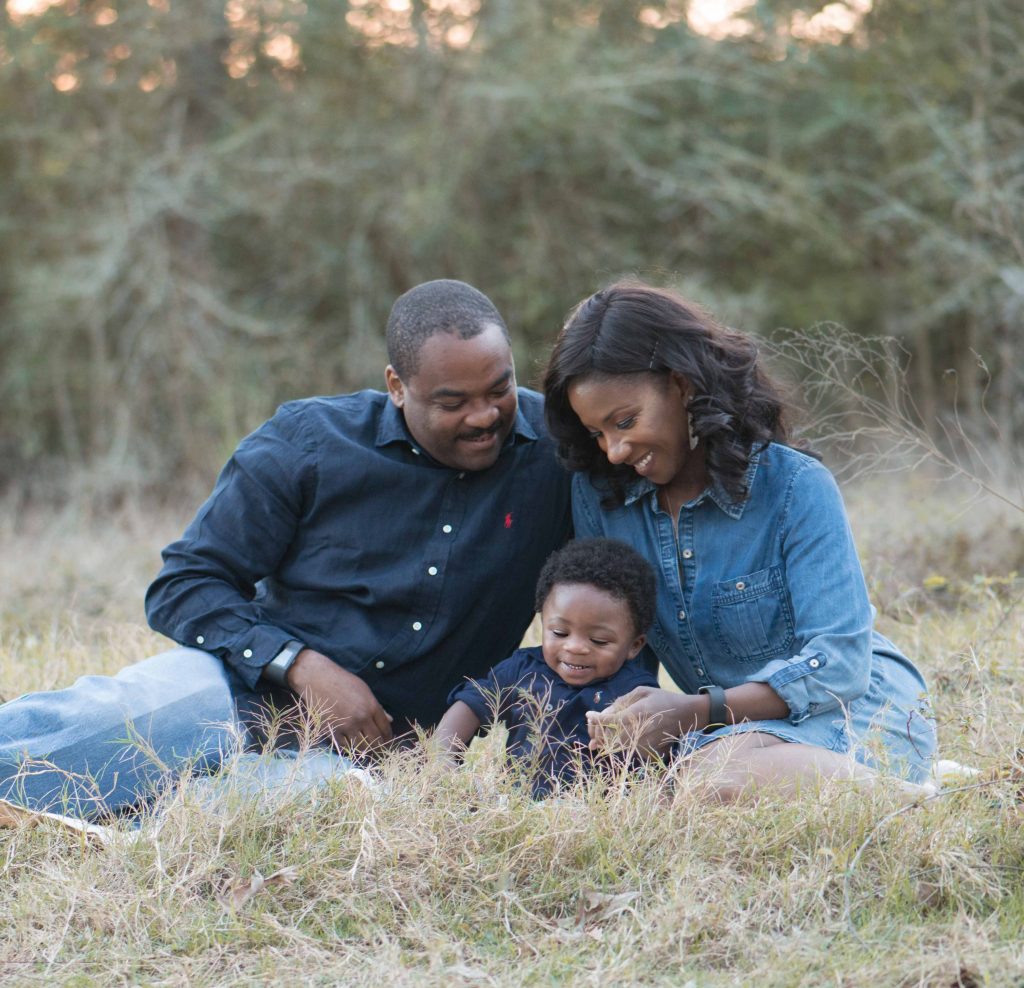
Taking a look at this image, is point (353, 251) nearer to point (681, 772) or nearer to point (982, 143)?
point (982, 143)

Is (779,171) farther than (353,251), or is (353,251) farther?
(353,251)

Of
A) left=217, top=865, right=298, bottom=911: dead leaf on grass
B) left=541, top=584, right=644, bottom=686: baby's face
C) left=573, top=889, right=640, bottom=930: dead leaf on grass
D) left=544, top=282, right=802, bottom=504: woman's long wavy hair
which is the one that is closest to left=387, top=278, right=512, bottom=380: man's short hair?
left=544, top=282, right=802, bottom=504: woman's long wavy hair

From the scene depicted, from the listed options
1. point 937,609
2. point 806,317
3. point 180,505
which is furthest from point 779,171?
point 937,609

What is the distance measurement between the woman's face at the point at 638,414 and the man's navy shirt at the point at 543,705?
24.1 inches

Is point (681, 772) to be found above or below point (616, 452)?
below

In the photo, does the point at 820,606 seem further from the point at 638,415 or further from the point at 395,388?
the point at 395,388

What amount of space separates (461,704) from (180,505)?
664cm

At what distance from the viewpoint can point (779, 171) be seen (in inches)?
412

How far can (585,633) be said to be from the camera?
3707mm

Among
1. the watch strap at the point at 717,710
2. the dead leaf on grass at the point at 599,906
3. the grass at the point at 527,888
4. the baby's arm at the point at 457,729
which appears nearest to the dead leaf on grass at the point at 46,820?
the grass at the point at 527,888

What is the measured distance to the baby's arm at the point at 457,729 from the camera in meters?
3.68

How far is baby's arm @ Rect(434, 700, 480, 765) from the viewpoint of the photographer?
12.1 ft

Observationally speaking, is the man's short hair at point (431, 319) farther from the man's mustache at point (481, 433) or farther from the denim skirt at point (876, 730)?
the denim skirt at point (876, 730)

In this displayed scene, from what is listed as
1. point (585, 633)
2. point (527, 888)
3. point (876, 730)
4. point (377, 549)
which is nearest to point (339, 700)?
point (377, 549)
